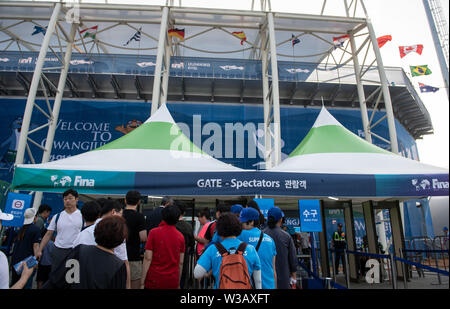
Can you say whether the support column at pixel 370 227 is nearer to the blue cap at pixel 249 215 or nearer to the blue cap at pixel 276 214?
the blue cap at pixel 276 214

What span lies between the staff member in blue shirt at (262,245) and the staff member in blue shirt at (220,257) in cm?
47

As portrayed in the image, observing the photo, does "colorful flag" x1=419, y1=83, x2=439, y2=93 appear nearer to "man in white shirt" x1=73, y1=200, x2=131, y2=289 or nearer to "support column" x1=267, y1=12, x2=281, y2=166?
"support column" x1=267, y1=12, x2=281, y2=166

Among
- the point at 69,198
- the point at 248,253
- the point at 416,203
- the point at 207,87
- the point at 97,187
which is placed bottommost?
the point at 248,253

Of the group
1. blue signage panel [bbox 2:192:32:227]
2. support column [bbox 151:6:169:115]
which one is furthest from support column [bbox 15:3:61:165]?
support column [bbox 151:6:169:115]

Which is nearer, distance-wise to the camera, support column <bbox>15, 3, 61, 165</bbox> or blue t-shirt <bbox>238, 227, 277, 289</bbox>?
blue t-shirt <bbox>238, 227, 277, 289</bbox>

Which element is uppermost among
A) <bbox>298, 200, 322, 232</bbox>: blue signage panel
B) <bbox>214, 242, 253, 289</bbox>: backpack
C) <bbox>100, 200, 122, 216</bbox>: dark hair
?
A: <bbox>298, 200, 322, 232</bbox>: blue signage panel

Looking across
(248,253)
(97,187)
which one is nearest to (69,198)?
(97,187)

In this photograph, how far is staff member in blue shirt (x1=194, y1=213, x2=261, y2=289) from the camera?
2.61 m

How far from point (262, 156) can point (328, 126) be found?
7787mm

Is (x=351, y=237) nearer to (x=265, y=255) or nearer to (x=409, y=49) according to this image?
(x=265, y=255)

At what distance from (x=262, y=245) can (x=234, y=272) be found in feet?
2.44

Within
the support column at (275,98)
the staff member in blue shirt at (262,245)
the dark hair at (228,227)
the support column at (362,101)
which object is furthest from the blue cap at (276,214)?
the support column at (362,101)
